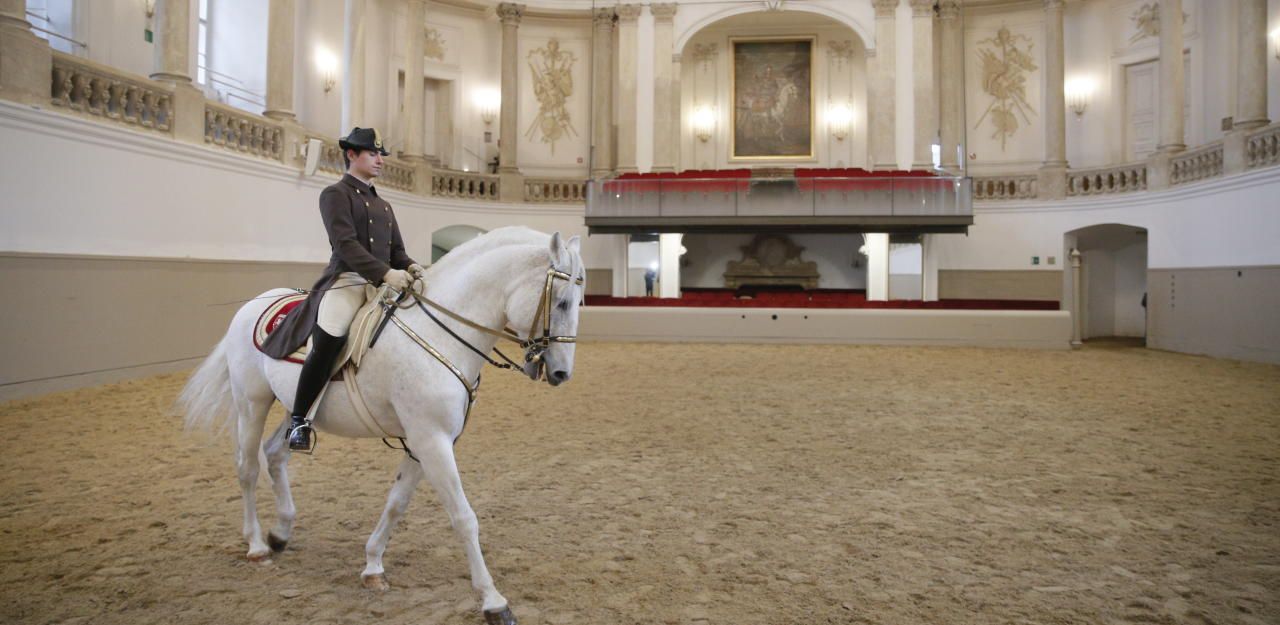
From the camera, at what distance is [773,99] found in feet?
60.6

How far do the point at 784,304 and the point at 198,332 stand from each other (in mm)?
10063

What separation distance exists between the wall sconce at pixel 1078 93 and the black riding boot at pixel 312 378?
1887 cm

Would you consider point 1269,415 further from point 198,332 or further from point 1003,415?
point 198,332

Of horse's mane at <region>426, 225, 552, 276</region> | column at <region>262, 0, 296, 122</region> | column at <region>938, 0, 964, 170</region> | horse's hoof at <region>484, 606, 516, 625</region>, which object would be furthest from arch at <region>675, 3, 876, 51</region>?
horse's hoof at <region>484, 606, 516, 625</region>

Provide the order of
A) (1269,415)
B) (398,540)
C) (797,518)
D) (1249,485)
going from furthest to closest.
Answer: (1269,415) < (1249,485) < (797,518) < (398,540)

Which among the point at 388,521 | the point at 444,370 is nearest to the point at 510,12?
the point at 444,370

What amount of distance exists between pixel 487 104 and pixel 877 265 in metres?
10.9

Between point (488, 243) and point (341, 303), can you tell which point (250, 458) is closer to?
point (341, 303)

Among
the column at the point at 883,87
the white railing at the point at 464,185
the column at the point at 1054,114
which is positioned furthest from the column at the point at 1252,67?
the white railing at the point at 464,185

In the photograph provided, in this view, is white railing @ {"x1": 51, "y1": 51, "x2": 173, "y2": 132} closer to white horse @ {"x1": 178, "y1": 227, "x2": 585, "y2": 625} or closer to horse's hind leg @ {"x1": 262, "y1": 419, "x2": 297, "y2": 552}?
white horse @ {"x1": 178, "y1": 227, "x2": 585, "y2": 625}

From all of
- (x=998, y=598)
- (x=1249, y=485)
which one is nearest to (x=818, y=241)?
(x=1249, y=485)

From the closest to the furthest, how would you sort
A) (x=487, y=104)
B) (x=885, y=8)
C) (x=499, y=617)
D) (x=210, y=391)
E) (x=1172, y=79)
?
(x=499, y=617)
(x=210, y=391)
(x=1172, y=79)
(x=885, y=8)
(x=487, y=104)

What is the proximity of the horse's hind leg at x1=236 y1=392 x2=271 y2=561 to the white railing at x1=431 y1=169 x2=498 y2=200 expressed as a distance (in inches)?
550

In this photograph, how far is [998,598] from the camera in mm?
2688
